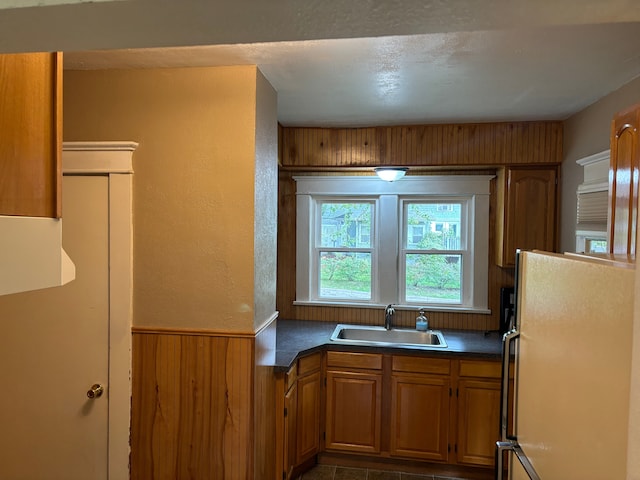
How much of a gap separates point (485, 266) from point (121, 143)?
2812mm

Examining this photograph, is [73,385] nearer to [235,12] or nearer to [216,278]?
[216,278]

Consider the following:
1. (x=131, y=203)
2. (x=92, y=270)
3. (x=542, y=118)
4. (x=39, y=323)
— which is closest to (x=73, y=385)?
(x=39, y=323)

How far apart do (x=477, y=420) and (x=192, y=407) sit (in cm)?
192

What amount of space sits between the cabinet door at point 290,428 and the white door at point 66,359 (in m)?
0.95

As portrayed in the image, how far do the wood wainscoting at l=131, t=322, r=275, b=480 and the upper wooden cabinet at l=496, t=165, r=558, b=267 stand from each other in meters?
2.09

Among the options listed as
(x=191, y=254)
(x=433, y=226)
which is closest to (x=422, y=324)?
(x=433, y=226)

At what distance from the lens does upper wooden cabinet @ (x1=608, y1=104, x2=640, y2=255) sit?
1.28 metres

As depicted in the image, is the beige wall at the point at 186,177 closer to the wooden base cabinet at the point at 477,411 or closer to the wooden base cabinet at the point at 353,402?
the wooden base cabinet at the point at 353,402

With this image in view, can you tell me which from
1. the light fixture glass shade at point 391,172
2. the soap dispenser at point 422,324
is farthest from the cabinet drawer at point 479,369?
the light fixture glass shade at point 391,172

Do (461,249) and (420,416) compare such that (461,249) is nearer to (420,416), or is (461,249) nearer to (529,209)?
A: (529,209)

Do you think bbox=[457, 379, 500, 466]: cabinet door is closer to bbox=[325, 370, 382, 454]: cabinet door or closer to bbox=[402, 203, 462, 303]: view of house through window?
bbox=[325, 370, 382, 454]: cabinet door

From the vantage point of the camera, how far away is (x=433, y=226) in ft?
11.3

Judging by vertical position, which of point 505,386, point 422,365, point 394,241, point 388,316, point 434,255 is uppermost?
point 394,241

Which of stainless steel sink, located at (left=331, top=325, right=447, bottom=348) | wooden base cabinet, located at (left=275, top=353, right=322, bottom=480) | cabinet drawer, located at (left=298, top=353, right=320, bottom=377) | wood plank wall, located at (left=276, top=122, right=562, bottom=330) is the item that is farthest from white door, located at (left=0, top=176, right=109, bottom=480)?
stainless steel sink, located at (left=331, top=325, right=447, bottom=348)
